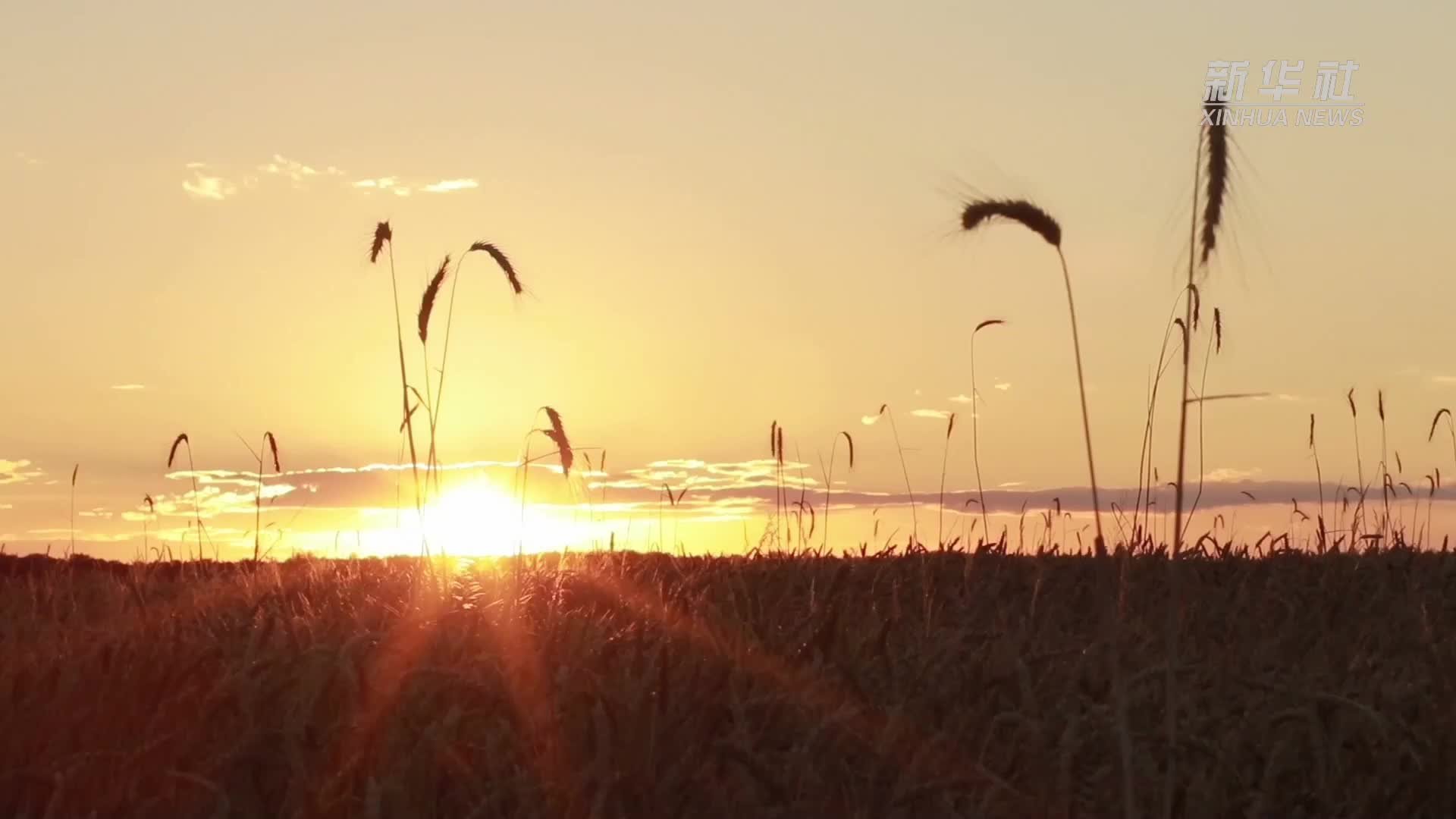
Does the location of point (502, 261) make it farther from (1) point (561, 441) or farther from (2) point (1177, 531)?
(2) point (1177, 531)

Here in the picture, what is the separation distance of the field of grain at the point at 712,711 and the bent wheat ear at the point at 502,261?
53.3 inches

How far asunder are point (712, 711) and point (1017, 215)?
5.34 feet

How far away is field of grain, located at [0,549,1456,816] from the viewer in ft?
11.1

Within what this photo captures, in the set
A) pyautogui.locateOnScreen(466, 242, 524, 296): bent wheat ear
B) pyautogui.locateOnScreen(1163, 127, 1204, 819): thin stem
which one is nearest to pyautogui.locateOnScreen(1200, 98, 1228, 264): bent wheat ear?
pyautogui.locateOnScreen(1163, 127, 1204, 819): thin stem

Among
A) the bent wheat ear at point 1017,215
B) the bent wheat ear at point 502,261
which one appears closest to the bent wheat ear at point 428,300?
the bent wheat ear at point 502,261

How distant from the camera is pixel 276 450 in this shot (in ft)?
28.5

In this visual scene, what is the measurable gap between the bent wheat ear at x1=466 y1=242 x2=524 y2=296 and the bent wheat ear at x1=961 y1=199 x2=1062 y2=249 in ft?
10.1

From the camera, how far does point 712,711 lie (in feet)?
12.7

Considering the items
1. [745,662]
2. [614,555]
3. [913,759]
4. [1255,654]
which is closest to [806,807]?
[913,759]

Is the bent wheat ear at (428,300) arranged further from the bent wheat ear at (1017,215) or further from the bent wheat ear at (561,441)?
the bent wheat ear at (1017,215)

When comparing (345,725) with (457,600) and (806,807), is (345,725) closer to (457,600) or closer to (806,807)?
(806,807)

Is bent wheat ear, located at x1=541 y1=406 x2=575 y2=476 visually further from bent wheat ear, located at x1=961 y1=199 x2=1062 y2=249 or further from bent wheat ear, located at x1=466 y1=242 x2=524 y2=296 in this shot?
bent wheat ear, located at x1=961 y1=199 x2=1062 y2=249

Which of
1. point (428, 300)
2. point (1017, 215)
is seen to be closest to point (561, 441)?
point (428, 300)

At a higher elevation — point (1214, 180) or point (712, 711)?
point (1214, 180)
